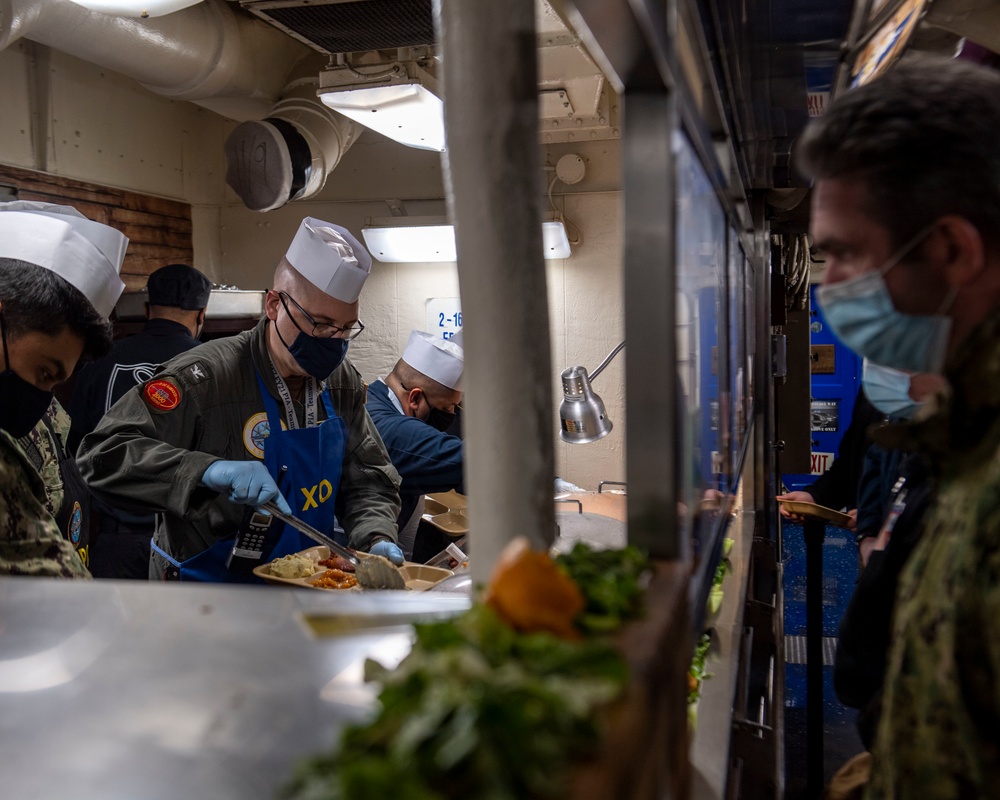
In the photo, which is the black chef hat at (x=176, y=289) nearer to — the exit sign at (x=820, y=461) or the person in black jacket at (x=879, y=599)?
the person in black jacket at (x=879, y=599)

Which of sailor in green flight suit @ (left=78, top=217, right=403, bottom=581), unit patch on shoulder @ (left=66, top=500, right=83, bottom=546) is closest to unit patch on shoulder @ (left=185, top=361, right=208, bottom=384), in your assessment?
sailor in green flight suit @ (left=78, top=217, right=403, bottom=581)

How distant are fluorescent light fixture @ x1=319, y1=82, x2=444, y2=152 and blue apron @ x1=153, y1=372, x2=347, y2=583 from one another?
1516mm

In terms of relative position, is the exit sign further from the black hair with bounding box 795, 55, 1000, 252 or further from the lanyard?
the black hair with bounding box 795, 55, 1000, 252

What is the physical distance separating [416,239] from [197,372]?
3539mm

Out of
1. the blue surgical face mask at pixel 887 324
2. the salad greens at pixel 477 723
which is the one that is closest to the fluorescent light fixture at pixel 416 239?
the blue surgical face mask at pixel 887 324

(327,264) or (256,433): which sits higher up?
(327,264)

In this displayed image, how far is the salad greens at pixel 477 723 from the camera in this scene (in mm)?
518

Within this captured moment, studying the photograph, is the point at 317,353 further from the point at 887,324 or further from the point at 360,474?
the point at 887,324

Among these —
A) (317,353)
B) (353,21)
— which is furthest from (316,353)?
(353,21)

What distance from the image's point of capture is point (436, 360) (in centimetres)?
447

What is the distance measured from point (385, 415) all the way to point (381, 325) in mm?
2586

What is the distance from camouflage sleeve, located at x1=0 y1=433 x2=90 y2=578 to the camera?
1631mm

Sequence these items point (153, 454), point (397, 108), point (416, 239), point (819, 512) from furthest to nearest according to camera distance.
Result: point (416, 239) < point (397, 108) < point (819, 512) < point (153, 454)

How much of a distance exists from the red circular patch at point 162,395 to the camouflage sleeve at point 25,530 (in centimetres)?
108
